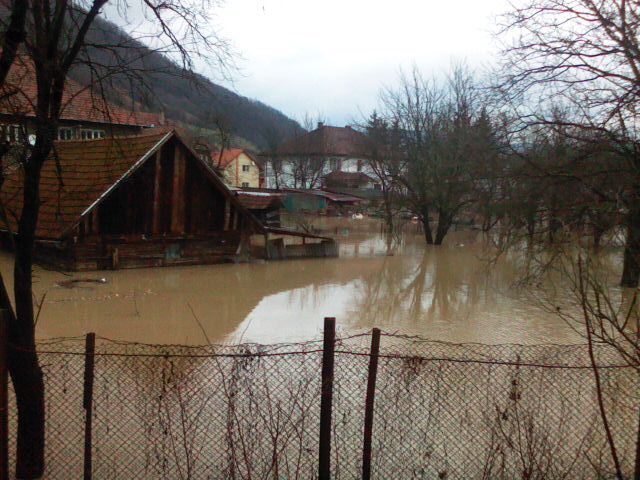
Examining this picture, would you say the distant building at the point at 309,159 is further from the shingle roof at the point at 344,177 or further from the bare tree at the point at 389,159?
the bare tree at the point at 389,159

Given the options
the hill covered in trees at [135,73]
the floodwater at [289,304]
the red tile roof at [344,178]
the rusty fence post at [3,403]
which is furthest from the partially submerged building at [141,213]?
the red tile roof at [344,178]

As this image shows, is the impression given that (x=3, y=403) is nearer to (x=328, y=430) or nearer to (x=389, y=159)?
(x=328, y=430)

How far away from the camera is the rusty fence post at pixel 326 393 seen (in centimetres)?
413

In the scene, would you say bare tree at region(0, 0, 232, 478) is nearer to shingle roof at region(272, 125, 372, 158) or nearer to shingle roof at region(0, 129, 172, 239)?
shingle roof at region(0, 129, 172, 239)

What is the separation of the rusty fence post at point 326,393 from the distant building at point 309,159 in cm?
7044

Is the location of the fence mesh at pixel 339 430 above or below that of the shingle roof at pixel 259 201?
below

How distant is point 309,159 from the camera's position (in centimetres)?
7894

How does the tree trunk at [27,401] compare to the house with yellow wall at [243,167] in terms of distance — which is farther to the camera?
the house with yellow wall at [243,167]

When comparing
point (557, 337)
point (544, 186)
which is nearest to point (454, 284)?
point (544, 186)

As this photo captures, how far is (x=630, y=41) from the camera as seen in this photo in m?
12.3

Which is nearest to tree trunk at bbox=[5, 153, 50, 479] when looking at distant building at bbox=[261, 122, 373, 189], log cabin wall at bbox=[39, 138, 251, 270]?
log cabin wall at bbox=[39, 138, 251, 270]

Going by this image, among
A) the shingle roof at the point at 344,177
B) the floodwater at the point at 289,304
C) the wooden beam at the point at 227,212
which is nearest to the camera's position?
the floodwater at the point at 289,304

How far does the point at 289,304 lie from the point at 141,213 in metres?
8.02

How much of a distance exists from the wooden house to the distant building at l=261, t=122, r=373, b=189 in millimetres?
51512
